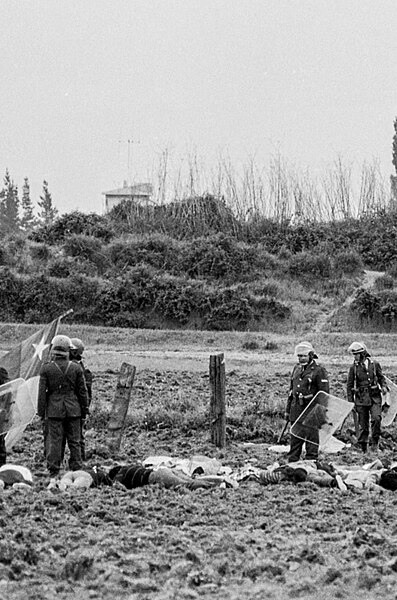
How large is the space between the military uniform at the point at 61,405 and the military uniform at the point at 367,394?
14.9ft

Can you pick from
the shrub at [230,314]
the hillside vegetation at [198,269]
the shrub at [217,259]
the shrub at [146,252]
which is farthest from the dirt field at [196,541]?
the shrub at [146,252]

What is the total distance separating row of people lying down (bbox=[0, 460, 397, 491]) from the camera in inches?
402

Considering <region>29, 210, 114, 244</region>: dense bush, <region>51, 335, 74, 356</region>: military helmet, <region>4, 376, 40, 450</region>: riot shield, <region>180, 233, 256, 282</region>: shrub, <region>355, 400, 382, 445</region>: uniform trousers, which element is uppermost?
<region>29, 210, 114, 244</region>: dense bush

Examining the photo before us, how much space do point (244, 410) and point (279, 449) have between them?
2.73 meters

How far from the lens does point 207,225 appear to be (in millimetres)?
49562

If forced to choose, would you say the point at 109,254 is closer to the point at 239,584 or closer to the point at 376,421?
the point at 376,421

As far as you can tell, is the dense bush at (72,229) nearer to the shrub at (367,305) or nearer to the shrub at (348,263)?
the shrub at (348,263)

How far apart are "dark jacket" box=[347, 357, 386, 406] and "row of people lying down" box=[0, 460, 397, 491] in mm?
3290

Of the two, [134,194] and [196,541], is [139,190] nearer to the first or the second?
[134,194]

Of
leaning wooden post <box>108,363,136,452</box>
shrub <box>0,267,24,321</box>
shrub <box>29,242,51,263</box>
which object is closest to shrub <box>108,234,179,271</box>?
shrub <box>29,242,51,263</box>

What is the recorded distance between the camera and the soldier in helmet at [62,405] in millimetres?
11617

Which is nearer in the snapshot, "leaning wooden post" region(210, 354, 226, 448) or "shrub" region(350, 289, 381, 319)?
"leaning wooden post" region(210, 354, 226, 448)

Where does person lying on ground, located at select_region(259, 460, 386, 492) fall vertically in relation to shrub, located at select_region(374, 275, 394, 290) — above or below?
below

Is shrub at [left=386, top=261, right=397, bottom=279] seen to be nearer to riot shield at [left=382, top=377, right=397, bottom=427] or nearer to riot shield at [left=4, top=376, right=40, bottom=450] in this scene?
riot shield at [left=382, top=377, right=397, bottom=427]
